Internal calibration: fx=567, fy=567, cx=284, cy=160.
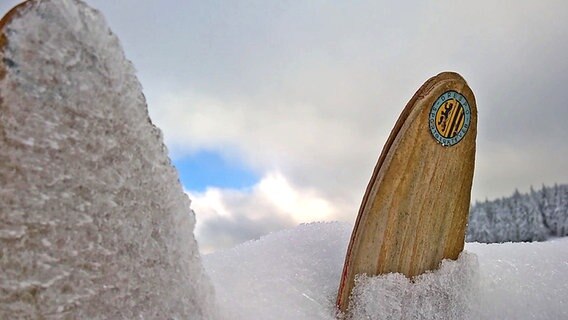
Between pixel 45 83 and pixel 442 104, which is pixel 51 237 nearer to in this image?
pixel 45 83

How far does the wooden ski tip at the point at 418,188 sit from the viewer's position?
142cm

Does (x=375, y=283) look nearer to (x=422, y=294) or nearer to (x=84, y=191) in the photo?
(x=422, y=294)

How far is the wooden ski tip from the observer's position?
4.65 ft

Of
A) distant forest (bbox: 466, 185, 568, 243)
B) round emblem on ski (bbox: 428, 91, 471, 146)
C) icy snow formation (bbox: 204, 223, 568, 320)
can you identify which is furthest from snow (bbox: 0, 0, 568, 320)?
distant forest (bbox: 466, 185, 568, 243)

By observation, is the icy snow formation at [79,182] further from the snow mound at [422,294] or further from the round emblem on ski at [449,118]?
the round emblem on ski at [449,118]

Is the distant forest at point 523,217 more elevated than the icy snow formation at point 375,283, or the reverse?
the distant forest at point 523,217

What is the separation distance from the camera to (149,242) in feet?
3.15

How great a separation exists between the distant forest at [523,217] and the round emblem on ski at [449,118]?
346cm

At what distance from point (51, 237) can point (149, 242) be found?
0.17 meters

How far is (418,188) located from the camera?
1.45 m

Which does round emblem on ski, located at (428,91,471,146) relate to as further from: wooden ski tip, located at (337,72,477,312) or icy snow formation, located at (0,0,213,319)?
icy snow formation, located at (0,0,213,319)

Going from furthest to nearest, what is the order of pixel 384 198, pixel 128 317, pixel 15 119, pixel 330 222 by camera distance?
pixel 330 222
pixel 384 198
pixel 128 317
pixel 15 119

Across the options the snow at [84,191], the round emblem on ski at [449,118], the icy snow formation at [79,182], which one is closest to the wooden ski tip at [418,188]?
the round emblem on ski at [449,118]

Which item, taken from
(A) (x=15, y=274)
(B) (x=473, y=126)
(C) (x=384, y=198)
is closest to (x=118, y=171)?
(A) (x=15, y=274)
